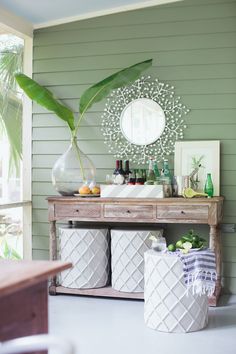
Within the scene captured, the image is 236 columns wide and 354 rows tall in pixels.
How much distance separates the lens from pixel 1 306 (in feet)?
Result: 5.35

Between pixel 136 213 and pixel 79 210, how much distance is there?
55cm

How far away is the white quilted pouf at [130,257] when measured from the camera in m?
4.48

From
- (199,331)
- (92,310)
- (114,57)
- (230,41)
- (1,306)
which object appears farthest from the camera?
(114,57)

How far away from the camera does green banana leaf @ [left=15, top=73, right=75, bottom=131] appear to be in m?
4.72

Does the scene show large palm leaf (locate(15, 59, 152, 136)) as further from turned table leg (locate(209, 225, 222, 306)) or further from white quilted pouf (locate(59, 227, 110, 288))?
turned table leg (locate(209, 225, 222, 306))

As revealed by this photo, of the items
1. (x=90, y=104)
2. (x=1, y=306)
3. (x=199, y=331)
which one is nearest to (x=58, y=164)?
(x=90, y=104)

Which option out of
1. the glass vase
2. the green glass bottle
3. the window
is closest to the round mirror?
the glass vase

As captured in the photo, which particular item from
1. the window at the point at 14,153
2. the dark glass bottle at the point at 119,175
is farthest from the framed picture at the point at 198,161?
the window at the point at 14,153

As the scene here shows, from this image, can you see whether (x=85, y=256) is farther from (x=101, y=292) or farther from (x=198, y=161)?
(x=198, y=161)

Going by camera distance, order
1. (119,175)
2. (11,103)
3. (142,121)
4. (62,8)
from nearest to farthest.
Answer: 1. (119,175)
2. (62,8)
3. (142,121)
4. (11,103)

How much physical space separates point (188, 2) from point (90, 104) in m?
1.39

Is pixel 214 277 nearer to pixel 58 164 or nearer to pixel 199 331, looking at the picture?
pixel 199 331

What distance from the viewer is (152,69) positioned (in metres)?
4.95

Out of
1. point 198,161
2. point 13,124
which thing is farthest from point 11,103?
point 198,161
